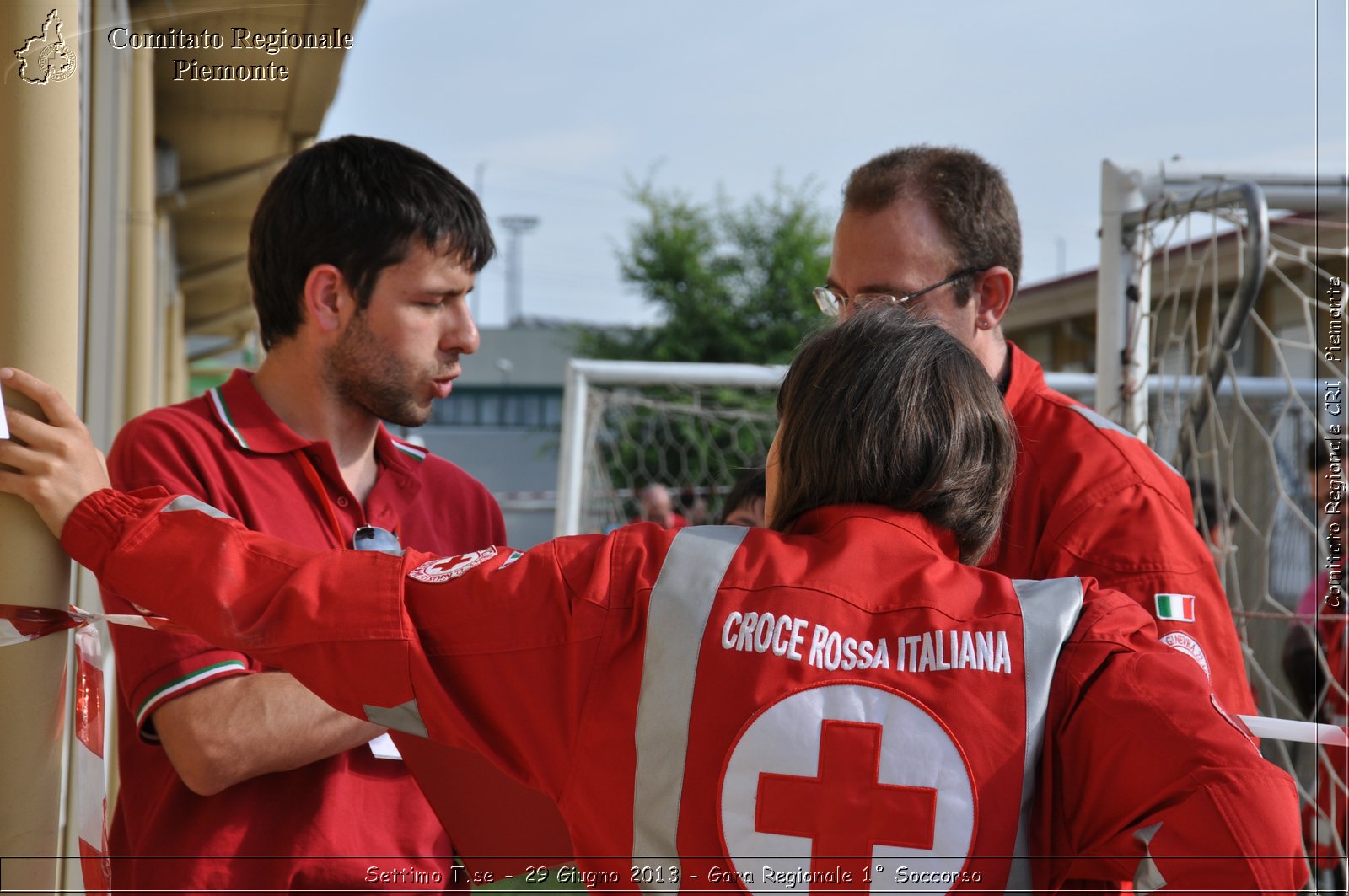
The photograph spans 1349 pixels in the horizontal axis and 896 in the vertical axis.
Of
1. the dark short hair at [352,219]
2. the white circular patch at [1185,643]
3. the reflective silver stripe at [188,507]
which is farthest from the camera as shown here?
the dark short hair at [352,219]

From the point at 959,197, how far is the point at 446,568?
142cm

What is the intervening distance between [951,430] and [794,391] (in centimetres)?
20

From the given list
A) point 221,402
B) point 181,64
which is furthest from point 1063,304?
point 221,402

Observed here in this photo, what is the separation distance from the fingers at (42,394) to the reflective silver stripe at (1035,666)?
111 cm

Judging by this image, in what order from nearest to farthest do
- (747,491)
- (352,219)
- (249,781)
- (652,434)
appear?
(249,781) < (352,219) < (747,491) < (652,434)

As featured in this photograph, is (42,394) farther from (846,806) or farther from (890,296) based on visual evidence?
(890,296)

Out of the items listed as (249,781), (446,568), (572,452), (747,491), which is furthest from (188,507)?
(572,452)

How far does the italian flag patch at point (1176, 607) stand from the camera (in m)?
1.76

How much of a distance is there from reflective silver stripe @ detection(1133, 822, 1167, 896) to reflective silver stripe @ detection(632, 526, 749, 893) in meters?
0.47

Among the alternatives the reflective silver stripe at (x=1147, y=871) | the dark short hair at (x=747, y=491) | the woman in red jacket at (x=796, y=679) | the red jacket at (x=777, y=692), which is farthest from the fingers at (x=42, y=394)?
the dark short hair at (x=747, y=491)

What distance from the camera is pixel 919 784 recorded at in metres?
1.23

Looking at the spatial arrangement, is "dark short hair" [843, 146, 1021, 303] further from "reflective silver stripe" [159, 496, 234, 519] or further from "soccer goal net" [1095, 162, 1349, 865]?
"reflective silver stripe" [159, 496, 234, 519]

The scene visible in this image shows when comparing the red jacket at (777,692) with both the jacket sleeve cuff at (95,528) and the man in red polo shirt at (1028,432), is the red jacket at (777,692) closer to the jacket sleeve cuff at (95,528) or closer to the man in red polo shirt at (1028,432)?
the jacket sleeve cuff at (95,528)

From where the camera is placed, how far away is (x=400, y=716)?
1.36m
